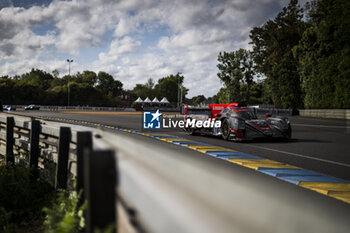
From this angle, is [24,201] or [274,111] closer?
[24,201]

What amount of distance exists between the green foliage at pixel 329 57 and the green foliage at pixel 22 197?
33.7m

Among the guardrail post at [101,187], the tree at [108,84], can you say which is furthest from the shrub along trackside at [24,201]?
the tree at [108,84]

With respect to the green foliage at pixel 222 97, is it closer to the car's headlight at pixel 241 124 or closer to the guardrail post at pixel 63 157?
the car's headlight at pixel 241 124

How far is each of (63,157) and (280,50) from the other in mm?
55579

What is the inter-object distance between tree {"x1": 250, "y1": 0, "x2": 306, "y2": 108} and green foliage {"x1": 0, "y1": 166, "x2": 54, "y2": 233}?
1769 inches

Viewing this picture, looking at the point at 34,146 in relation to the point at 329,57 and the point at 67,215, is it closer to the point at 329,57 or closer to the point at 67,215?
the point at 67,215

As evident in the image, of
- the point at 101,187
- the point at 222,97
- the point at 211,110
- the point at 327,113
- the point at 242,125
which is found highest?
the point at 222,97

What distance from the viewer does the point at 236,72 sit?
76125 millimetres

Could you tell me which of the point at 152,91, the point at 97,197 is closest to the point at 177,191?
the point at 97,197

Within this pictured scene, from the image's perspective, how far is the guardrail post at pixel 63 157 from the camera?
15.6ft

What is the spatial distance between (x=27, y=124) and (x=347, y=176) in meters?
6.81

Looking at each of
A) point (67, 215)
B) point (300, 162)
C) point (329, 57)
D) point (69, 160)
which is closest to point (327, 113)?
Result: point (329, 57)

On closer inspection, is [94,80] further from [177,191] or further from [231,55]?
[177,191]

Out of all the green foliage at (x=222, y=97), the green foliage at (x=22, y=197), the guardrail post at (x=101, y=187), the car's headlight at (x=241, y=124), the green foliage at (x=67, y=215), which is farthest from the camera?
the green foliage at (x=222, y=97)
